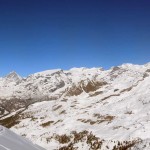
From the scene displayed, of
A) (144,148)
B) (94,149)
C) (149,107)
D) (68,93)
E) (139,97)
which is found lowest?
(144,148)

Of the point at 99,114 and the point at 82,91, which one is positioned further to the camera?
the point at 82,91

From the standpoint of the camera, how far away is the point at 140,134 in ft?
136

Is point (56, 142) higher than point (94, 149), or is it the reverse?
point (56, 142)

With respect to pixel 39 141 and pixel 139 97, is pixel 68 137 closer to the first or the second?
pixel 39 141

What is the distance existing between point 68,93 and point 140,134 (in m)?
117

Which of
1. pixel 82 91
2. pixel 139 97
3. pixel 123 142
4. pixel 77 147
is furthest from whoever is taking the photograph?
pixel 82 91

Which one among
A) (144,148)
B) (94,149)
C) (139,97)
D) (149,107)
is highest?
(139,97)

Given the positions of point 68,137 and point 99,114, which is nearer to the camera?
point 68,137

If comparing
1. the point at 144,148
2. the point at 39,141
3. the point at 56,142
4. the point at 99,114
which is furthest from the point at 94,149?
the point at 99,114

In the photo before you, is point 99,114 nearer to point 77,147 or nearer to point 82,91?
point 77,147

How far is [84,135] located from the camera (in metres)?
54.6

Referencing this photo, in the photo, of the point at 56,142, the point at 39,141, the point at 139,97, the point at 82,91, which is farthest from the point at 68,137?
the point at 82,91

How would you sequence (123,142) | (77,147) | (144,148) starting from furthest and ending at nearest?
1. (77,147)
2. (123,142)
3. (144,148)

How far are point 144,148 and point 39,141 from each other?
44.0m
